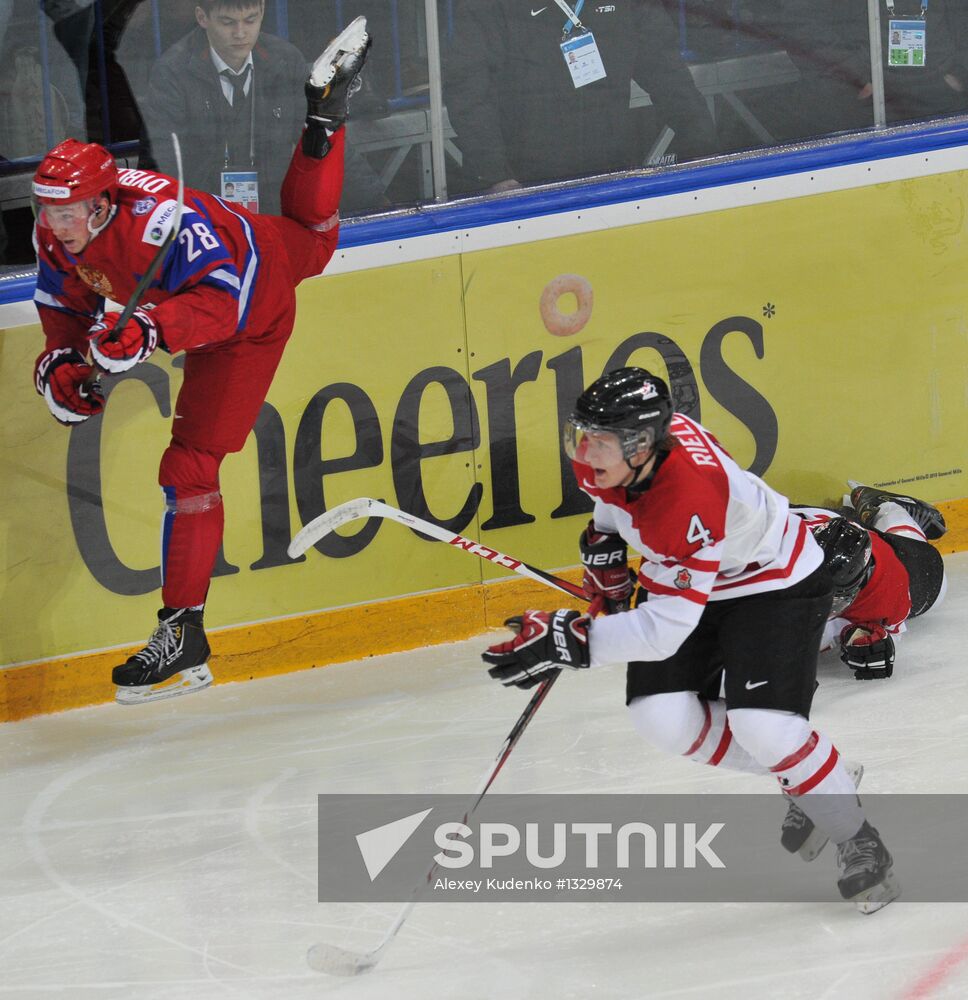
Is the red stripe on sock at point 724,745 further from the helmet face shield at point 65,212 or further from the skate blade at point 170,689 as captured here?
the helmet face shield at point 65,212

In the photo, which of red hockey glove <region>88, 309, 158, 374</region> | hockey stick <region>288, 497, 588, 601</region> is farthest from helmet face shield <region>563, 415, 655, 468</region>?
red hockey glove <region>88, 309, 158, 374</region>

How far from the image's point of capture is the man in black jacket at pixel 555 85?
4.39m

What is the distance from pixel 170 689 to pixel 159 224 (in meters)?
1.07

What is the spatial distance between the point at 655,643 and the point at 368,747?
143 cm

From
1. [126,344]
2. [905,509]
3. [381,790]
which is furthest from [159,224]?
[905,509]

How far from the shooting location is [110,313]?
3.48 m

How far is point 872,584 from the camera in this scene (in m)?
4.11

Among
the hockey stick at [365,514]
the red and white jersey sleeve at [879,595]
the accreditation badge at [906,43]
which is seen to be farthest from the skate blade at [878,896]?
the accreditation badge at [906,43]

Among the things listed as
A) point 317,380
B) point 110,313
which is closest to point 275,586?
point 317,380

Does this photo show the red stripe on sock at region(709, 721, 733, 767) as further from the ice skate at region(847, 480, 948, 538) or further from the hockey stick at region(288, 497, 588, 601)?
the ice skate at region(847, 480, 948, 538)

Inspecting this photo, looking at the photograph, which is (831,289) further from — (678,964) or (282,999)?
(282,999)

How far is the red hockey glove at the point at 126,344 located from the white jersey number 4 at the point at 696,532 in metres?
1.26

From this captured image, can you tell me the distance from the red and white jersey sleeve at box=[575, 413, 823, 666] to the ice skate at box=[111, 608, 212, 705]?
4.27 feet

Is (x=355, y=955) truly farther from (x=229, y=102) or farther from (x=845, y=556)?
(x=229, y=102)
